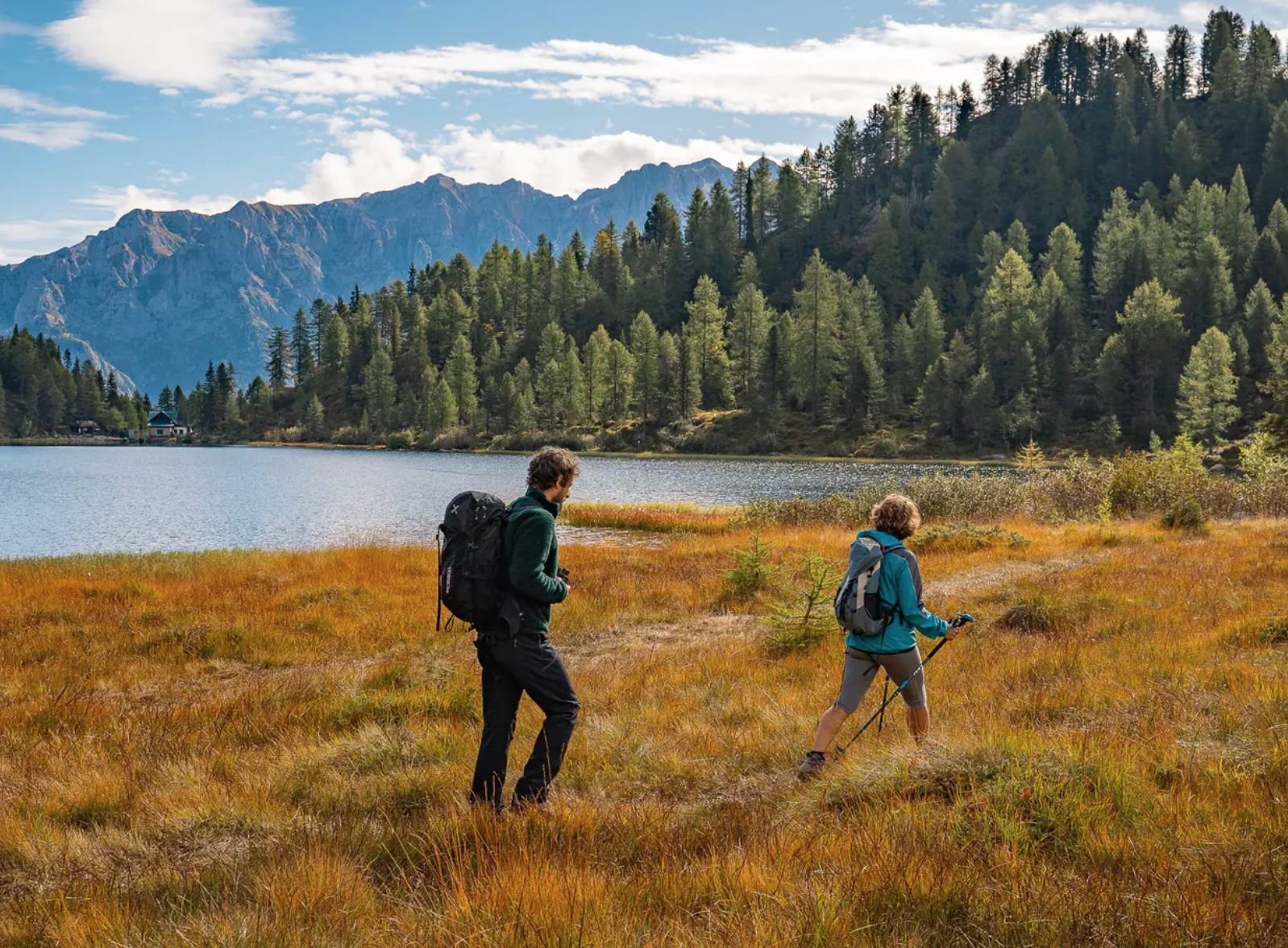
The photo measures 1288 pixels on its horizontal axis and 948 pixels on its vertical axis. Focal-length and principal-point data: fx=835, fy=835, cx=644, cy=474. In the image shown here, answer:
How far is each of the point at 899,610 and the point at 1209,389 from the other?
91.2 meters

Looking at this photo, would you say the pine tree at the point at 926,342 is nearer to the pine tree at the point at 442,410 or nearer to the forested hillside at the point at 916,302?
the forested hillside at the point at 916,302

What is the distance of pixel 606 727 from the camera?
7785mm

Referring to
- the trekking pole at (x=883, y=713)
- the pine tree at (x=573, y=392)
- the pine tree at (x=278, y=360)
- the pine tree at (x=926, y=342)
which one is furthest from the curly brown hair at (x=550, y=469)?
the pine tree at (x=278, y=360)

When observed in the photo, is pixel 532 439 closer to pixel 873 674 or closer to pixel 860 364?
pixel 860 364

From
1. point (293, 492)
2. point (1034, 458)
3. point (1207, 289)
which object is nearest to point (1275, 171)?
point (1207, 289)

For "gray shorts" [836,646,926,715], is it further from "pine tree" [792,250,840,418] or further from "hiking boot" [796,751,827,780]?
"pine tree" [792,250,840,418]

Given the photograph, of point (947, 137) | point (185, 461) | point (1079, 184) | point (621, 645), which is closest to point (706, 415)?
point (185, 461)

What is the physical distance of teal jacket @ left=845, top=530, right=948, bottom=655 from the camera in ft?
21.1

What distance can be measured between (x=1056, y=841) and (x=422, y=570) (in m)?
18.6

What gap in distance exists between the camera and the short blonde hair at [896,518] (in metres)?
6.63

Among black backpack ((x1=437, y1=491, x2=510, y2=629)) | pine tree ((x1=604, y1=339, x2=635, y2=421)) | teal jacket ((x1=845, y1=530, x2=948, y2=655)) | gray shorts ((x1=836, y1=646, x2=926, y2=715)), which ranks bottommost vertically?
gray shorts ((x1=836, y1=646, x2=926, y2=715))

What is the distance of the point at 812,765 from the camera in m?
6.57

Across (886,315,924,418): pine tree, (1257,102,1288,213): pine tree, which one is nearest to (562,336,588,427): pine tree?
(886,315,924,418): pine tree

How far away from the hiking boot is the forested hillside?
3458 inches
